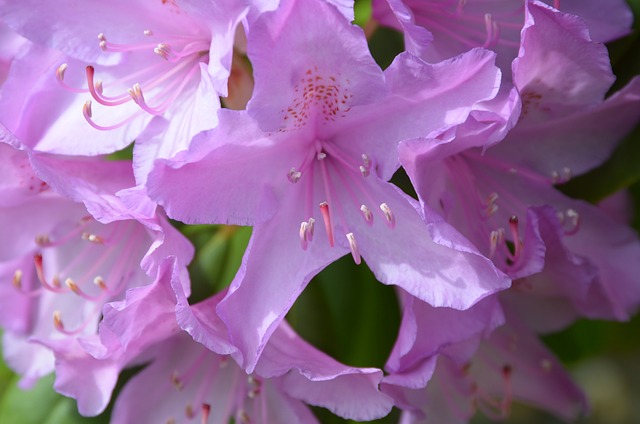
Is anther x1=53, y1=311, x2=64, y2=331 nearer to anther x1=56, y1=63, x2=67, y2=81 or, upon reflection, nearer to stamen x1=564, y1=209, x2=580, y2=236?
anther x1=56, y1=63, x2=67, y2=81

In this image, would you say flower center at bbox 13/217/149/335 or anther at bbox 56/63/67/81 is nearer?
anther at bbox 56/63/67/81

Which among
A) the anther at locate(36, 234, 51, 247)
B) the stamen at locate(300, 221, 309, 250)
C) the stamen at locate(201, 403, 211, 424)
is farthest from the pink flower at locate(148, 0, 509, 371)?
the anther at locate(36, 234, 51, 247)

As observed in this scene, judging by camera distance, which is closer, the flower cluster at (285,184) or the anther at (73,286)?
the flower cluster at (285,184)

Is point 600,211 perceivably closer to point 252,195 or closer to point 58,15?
point 252,195

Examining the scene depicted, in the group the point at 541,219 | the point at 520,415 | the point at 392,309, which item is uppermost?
the point at 541,219

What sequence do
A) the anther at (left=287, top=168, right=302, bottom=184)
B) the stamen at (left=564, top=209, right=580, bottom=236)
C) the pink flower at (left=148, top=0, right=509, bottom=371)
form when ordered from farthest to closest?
the stamen at (left=564, top=209, right=580, bottom=236)
the anther at (left=287, top=168, right=302, bottom=184)
the pink flower at (left=148, top=0, right=509, bottom=371)

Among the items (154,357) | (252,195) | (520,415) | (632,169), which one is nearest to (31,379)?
(154,357)

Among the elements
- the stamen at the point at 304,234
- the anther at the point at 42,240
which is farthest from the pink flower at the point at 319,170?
the anther at the point at 42,240

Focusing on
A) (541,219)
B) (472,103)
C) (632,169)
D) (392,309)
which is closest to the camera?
(472,103)

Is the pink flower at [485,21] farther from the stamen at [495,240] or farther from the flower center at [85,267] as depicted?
the flower center at [85,267]
